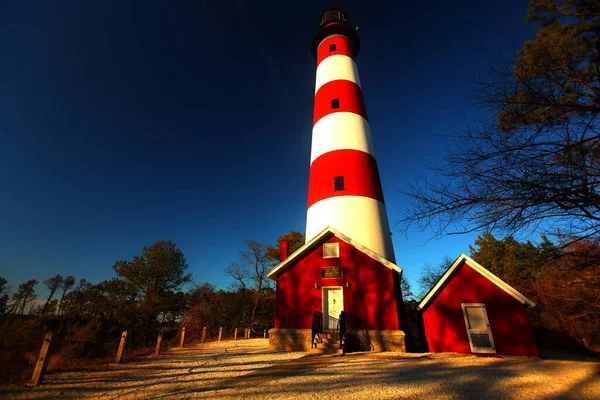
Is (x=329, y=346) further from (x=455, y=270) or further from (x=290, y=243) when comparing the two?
(x=290, y=243)

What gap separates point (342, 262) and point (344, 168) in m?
4.92

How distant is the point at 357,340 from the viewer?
10859mm

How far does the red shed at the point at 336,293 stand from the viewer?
1109 centimetres

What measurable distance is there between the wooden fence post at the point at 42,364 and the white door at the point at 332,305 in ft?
29.6

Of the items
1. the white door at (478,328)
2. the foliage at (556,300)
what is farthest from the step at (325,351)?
the foliage at (556,300)

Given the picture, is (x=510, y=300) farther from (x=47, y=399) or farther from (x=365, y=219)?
(x=47, y=399)

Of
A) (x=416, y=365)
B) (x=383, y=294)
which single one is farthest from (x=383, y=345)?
(x=416, y=365)

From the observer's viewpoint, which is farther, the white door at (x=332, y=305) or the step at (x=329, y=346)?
the white door at (x=332, y=305)

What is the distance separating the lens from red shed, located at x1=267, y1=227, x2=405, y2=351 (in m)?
11.1

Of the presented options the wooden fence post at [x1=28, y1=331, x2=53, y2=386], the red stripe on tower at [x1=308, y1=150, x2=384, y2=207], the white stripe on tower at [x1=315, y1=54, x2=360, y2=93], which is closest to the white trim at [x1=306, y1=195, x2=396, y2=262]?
the red stripe on tower at [x1=308, y1=150, x2=384, y2=207]

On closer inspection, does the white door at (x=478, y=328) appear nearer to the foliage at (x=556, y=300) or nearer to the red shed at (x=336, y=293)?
the red shed at (x=336, y=293)

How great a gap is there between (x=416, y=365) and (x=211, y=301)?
2313cm

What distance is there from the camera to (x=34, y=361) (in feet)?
20.4

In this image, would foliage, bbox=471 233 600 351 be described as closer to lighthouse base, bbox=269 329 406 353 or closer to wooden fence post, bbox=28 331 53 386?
lighthouse base, bbox=269 329 406 353
